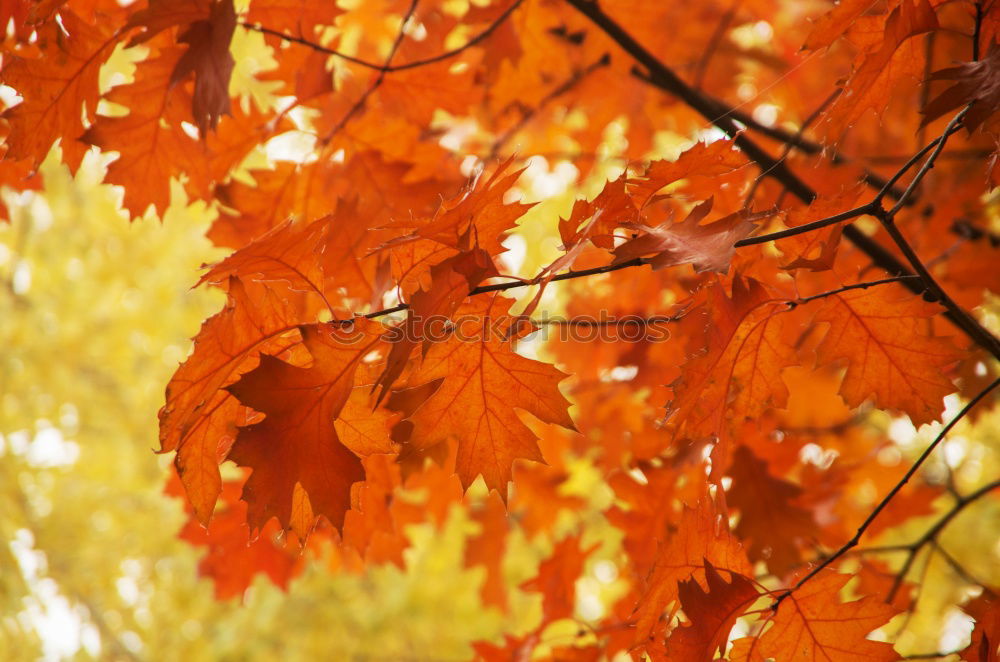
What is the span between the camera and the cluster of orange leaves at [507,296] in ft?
2.98

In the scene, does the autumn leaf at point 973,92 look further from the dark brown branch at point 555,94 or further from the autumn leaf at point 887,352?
the dark brown branch at point 555,94

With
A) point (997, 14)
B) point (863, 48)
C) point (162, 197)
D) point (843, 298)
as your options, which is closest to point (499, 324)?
point (843, 298)

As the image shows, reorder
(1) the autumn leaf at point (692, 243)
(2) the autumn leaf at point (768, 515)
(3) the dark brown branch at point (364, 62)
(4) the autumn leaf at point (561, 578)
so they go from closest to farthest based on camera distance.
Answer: (1) the autumn leaf at point (692, 243), (3) the dark brown branch at point (364, 62), (2) the autumn leaf at point (768, 515), (4) the autumn leaf at point (561, 578)

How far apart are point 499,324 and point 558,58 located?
1.38 meters

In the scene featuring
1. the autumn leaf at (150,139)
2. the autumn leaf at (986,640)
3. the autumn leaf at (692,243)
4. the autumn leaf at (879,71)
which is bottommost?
the autumn leaf at (986,640)

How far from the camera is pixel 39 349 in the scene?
11.7ft

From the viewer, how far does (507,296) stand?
112 cm

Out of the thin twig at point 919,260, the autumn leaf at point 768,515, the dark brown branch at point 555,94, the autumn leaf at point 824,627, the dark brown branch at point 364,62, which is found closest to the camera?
the thin twig at point 919,260

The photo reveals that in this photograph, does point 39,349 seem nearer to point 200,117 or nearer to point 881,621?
point 200,117

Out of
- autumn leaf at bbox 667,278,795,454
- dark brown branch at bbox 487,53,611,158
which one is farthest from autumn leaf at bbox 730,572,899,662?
dark brown branch at bbox 487,53,611,158

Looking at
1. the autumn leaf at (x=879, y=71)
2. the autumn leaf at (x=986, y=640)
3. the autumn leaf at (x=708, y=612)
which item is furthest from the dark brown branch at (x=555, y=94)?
the autumn leaf at (x=986, y=640)

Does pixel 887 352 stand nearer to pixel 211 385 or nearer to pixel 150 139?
pixel 211 385

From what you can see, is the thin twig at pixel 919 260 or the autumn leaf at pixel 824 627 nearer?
the thin twig at pixel 919 260

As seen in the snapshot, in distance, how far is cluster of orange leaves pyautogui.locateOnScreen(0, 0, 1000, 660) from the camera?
91cm
